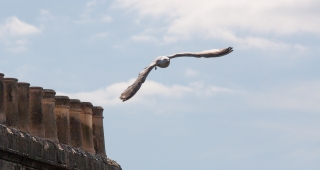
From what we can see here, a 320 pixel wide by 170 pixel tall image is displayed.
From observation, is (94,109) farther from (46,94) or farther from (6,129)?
(6,129)

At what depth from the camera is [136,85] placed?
26.5 m

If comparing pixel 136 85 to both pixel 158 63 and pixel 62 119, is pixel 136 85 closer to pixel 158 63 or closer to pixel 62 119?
pixel 158 63

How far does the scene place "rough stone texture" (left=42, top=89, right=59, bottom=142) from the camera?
27.2m

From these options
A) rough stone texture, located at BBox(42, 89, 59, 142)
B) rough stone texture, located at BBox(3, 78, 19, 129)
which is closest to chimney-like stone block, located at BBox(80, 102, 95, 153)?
rough stone texture, located at BBox(42, 89, 59, 142)

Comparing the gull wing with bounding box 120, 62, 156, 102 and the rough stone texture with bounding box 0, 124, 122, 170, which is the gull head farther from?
the rough stone texture with bounding box 0, 124, 122, 170

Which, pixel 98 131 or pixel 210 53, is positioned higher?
pixel 210 53

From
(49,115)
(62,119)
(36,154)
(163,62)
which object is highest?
(163,62)

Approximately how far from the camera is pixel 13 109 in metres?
25.6

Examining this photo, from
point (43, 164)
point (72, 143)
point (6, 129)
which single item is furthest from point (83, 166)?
point (6, 129)

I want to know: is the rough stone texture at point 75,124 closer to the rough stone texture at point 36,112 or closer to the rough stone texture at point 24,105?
the rough stone texture at point 36,112

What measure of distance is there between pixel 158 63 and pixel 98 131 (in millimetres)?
3648

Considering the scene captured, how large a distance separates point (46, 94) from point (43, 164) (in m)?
1.87

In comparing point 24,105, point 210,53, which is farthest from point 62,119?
point 210,53

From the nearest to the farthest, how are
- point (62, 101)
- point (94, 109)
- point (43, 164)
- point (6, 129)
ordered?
point (6, 129) < point (43, 164) < point (62, 101) < point (94, 109)
